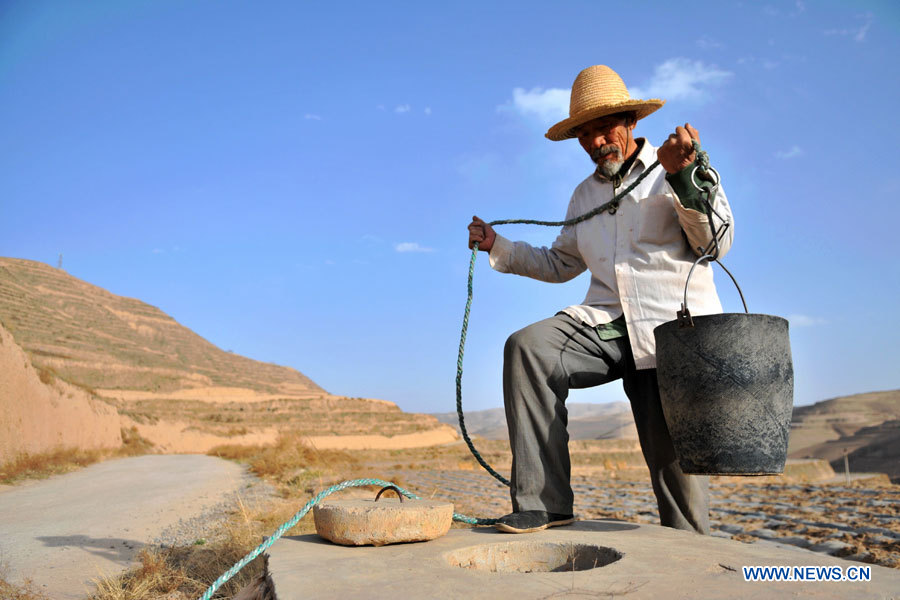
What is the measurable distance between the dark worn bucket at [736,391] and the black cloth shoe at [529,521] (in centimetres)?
78

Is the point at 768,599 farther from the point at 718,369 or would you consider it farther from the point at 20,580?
the point at 20,580

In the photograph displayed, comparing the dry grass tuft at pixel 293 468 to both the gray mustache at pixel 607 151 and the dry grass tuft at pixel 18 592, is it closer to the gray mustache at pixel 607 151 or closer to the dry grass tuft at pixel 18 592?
the dry grass tuft at pixel 18 592

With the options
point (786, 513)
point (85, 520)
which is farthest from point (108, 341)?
point (786, 513)

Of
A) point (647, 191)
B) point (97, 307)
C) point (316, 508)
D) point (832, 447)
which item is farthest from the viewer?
point (97, 307)

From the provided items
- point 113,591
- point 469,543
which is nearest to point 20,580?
point 113,591

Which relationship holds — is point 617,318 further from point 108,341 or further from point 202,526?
point 108,341

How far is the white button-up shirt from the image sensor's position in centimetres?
308

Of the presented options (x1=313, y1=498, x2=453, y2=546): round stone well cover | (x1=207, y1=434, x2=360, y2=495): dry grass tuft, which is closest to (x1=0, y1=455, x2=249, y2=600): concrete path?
(x1=207, y1=434, x2=360, y2=495): dry grass tuft

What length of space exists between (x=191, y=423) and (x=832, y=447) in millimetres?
36315

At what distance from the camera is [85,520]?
5.76 meters

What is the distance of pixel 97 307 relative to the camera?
58.7m

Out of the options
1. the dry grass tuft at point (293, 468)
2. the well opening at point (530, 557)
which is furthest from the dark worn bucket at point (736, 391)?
the dry grass tuft at point (293, 468)

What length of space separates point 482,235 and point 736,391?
1.76m

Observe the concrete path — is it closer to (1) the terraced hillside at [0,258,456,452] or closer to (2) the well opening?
(2) the well opening
